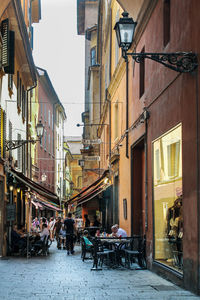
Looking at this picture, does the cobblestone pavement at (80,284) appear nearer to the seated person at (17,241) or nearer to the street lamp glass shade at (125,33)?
the seated person at (17,241)

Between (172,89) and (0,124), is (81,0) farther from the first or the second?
(172,89)

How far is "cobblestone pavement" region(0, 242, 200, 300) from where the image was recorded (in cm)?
962

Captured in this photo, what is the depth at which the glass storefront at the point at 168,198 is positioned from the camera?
11.1 metres

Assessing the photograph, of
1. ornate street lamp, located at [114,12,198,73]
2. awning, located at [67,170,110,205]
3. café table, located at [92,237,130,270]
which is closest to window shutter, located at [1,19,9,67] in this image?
café table, located at [92,237,130,270]

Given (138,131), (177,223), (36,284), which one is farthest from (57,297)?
(138,131)

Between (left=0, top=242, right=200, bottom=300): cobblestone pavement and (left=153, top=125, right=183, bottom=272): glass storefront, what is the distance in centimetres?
64

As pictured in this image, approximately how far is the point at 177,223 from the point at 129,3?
28.0ft

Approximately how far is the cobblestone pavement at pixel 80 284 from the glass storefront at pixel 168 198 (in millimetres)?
644

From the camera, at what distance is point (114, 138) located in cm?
2547

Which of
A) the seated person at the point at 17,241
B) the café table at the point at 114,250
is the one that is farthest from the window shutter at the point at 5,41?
the seated person at the point at 17,241

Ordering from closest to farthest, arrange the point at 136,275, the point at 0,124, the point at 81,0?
the point at 136,275 → the point at 0,124 → the point at 81,0

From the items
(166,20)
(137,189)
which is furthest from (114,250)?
(166,20)

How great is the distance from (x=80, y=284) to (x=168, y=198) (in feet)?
8.96

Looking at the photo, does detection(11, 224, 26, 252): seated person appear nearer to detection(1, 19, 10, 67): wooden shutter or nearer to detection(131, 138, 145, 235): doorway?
detection(131, 138, 145, 235): doorway
